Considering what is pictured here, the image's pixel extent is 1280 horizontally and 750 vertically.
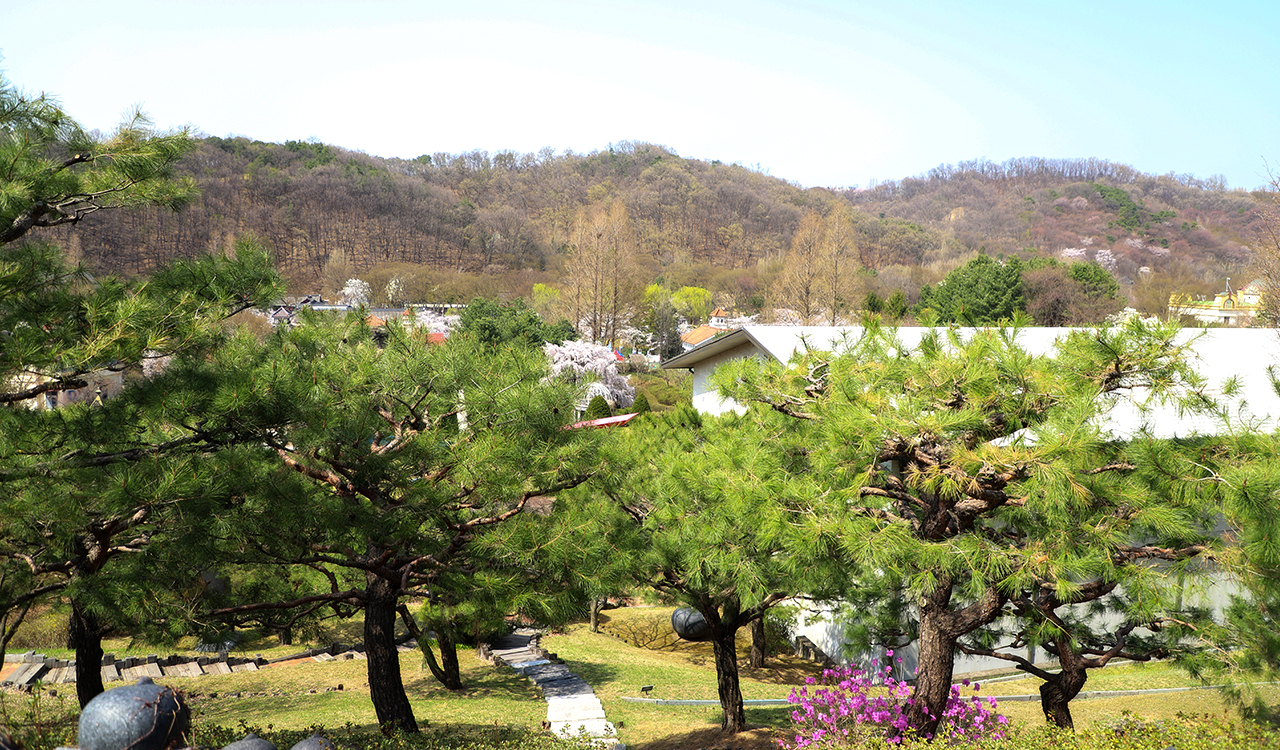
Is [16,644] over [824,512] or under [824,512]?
under

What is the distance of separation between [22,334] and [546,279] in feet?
250

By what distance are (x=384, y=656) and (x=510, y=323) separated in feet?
93.0

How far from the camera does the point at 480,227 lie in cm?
9162

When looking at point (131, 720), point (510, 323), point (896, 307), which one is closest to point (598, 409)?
point (510, 323)

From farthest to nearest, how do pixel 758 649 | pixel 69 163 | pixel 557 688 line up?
1. pixel 758 649
2. pixel 557 688
3. pixel 69 163

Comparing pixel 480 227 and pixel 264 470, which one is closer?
pixel 264 470

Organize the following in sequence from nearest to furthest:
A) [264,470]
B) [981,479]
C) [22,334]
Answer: [22,334]
[981,479]
[264,470]

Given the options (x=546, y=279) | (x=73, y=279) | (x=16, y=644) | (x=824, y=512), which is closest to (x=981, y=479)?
(x=824, y=512)

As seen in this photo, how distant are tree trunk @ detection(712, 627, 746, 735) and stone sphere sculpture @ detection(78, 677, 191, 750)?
17.2 feet

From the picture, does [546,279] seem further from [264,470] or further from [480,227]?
[264,470]

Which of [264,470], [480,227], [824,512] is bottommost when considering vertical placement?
[824,512]

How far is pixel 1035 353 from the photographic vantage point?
10617mm

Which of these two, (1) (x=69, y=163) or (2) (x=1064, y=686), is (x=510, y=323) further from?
(2) (x=1064, y=686)

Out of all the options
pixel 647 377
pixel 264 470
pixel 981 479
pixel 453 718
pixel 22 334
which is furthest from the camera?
pixel 647 377
